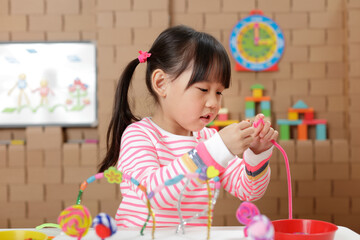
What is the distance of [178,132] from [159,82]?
0.13 meters

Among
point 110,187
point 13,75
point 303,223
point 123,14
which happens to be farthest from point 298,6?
point 303,223

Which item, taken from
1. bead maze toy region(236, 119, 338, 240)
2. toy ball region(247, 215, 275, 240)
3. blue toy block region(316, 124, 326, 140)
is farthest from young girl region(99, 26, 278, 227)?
blue toy block region(316, 124, 326, 140)

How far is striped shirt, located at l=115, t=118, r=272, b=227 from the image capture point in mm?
748

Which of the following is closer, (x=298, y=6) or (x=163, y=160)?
(x=163, y=160)

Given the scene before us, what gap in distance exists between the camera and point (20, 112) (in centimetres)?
257

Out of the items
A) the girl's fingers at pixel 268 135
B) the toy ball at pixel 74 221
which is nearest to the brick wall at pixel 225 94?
the girl's fingers at pixel 268 135

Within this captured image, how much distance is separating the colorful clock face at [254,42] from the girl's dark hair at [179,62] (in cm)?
157

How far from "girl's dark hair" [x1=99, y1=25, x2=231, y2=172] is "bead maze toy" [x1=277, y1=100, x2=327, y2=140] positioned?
163 cm

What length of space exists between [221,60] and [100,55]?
1.69 meters

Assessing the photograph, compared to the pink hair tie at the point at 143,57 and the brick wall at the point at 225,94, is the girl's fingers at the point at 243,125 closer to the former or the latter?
the pink hair tie at the point at 143,57

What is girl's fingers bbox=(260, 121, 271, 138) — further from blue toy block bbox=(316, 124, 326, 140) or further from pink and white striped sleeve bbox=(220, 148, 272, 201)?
blue toy block bbox=(316, 124, 326, 140)

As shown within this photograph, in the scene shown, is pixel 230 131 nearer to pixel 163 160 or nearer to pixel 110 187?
pixel 163 160

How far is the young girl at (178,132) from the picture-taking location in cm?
81

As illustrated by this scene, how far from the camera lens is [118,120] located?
1.05 meters
